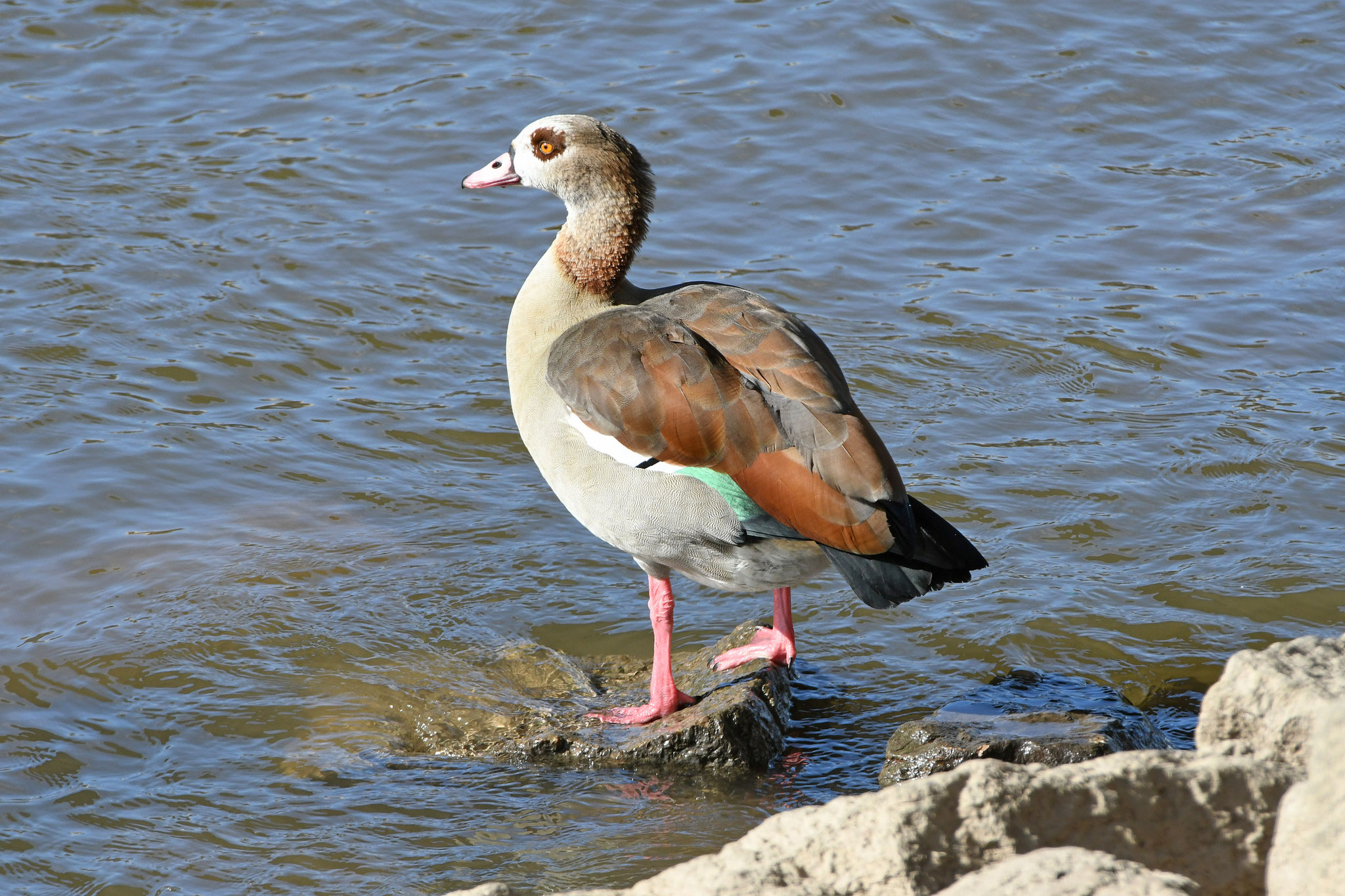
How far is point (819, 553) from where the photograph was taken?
454 centimetres

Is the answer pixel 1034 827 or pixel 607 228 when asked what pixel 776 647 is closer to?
pixel 607 228

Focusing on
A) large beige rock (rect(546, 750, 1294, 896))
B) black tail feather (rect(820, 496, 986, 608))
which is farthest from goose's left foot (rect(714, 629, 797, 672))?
large beige rock (rect(546, 750, 1294, 896))

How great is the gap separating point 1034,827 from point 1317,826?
0.52 meters

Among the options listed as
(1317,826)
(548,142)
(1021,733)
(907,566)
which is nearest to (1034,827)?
(1317,826)

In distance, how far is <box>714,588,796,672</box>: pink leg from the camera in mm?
4918

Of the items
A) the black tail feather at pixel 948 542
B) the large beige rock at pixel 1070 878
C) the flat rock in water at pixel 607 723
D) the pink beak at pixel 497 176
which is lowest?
the flat rock in water at pixel 607 723

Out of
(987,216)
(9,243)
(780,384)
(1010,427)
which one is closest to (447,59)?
(9,243)

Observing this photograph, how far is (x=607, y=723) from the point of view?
15.3 feet

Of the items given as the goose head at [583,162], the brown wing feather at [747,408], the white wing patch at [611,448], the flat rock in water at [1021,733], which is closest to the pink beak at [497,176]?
the goose head at [583,162]

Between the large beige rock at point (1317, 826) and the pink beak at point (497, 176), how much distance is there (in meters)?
3.90

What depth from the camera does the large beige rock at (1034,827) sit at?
2549 mm

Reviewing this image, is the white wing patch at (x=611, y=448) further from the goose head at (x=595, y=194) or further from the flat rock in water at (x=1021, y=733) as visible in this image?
the flat rock in water at (x=1021, y=733)

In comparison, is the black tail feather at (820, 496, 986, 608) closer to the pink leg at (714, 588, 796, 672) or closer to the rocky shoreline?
the pink leg at (714, 588, 796, 672)

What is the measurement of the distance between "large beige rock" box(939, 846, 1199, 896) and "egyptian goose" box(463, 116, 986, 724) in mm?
1940
